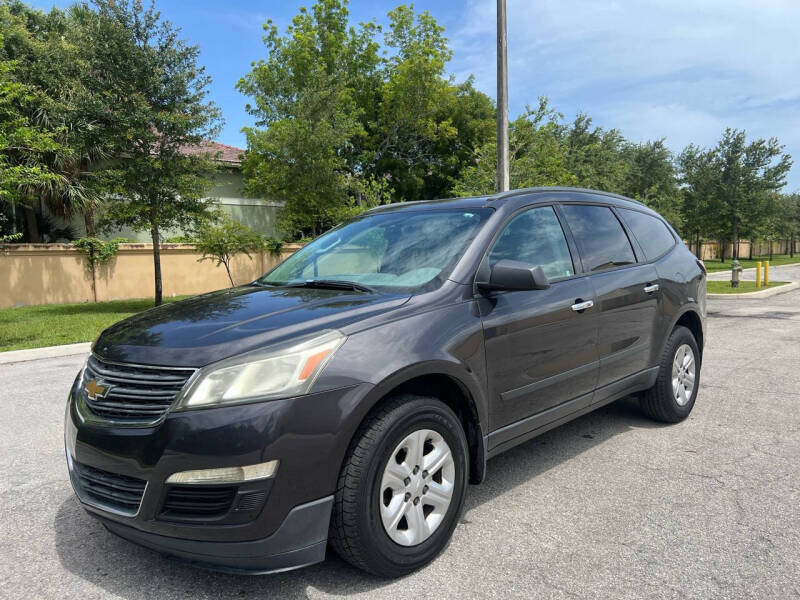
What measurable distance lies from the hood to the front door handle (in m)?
1.27

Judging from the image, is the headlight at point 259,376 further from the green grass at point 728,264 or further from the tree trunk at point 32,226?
the green grass at point 728,264

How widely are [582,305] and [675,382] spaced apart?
166 cm

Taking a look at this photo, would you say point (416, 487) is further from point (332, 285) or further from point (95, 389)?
point (95, 389)

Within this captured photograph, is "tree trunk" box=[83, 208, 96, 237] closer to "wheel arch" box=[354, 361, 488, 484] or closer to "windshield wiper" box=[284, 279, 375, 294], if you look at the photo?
"windshield wiper" box=[284, 279, 375, 294]

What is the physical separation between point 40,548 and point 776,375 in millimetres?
7065

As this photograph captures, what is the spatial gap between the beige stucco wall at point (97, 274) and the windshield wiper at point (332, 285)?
17.9m

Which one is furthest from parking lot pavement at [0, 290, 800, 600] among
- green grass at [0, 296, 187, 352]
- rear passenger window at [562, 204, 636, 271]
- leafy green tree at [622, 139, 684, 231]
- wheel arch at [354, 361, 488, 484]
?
leafy green tree at [622, 139, 684, 231]

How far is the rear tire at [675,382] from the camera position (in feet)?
15.3

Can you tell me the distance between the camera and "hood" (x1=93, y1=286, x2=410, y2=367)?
2.47 meters

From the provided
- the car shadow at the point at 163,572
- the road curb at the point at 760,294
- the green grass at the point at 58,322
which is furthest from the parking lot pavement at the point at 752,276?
the car shadow at the point at 163,572

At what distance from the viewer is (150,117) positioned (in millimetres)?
14891

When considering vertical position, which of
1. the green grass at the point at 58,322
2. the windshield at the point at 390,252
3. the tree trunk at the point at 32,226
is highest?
the tree trunk at the point at 32,226

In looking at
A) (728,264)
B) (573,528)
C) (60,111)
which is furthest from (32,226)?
(728,264)

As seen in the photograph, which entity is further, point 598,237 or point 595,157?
point 595,157
